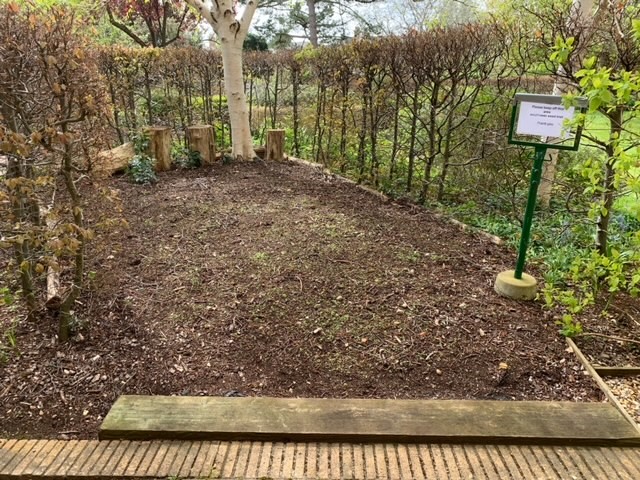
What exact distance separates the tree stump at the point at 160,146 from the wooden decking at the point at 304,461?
16.9 ft

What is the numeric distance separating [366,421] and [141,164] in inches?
204

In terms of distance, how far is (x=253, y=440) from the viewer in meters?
2.03

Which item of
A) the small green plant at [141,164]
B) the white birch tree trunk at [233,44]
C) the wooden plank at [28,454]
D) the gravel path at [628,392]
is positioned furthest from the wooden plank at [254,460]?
the white birch tree trunk at [233,44]

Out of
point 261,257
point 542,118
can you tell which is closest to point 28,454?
point 261,257

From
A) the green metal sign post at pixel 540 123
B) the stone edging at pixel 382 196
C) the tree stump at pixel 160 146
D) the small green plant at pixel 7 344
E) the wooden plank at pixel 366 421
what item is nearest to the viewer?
the wooden plank at pixel 366 421

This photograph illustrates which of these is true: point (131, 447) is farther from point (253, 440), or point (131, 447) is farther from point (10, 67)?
point (10, 67)

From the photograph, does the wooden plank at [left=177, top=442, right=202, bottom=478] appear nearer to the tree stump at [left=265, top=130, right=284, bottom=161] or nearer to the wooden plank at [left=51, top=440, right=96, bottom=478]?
the wooden plank at [left=51, top=440, right=96, bottom=478]

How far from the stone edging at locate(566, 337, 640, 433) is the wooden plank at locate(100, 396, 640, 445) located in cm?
6

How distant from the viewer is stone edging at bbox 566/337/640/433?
221cm

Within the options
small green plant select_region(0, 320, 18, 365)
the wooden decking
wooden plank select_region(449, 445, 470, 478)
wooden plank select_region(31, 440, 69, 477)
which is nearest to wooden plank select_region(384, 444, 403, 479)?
the wooden decking

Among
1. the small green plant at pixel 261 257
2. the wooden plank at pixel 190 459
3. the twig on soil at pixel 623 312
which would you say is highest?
the small green plant at pixel 261 257

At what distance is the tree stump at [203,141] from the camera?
676 centimetres

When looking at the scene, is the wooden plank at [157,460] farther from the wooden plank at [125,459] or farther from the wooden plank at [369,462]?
the wooden plank at [369,462]

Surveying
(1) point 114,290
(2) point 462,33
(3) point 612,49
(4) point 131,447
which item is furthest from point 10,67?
(3) point 612,49
